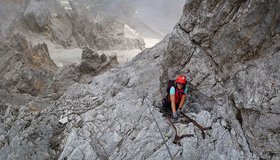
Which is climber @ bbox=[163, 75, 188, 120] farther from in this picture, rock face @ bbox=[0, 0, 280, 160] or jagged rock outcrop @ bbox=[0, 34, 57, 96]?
jagged rock outcrop @ bbox=[0, 34, 57, 96]

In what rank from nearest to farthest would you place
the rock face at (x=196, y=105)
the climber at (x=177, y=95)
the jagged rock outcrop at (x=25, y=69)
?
the rock face at (x=196, y=105)
the climber at (x=177, y=95)
the jagged rock outcrop at (x=25, y=69)

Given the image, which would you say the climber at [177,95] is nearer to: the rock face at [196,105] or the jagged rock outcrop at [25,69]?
the rock face at [196,105]

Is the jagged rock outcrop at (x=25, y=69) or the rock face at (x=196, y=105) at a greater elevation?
the rock face at (x=196, y=105)

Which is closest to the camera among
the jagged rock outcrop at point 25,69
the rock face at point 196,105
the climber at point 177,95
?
the rock face at point 196,105

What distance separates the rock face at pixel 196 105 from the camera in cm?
720

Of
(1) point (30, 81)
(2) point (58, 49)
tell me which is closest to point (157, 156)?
(1) point (30, 81)

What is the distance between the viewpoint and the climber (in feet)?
29.0

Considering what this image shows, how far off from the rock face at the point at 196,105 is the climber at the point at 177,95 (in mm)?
455

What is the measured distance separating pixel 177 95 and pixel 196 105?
78cm

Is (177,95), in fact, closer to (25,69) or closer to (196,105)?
(196,105)

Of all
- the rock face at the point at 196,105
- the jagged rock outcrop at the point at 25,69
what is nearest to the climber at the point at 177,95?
the rock face at the point at 196,105

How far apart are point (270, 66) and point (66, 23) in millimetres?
30396

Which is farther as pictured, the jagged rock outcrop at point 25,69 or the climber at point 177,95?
the jagged rock outcrop at point 25,69

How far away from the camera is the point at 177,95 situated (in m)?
9.02
